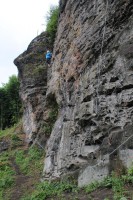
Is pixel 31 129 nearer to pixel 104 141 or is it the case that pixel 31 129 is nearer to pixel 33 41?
pixel 33 41

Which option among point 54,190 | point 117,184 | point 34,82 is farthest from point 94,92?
point 34,82

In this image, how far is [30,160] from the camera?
762 inches

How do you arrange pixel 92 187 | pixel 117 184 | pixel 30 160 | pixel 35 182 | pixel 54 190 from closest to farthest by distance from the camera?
1. pixel 117 184
2. pixel 92 187
3. pixel 54 190
4. pixel 35 182
5. pixel 30 160

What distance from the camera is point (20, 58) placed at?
87.9 feet

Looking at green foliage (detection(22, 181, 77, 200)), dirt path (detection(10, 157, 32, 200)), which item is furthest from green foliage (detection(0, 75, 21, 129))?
green foliage (detection(22, 181, 77, 200))

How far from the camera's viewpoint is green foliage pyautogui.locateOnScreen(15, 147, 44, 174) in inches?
701

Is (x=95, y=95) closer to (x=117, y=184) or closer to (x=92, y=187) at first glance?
(x=92, y=187)

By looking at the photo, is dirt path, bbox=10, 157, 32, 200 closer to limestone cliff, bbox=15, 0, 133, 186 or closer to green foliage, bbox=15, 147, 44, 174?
green foliage, bbox=15, 147, 44, 174

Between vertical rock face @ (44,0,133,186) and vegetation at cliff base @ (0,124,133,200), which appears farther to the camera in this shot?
vertical rock face @ (44,0,133,186)

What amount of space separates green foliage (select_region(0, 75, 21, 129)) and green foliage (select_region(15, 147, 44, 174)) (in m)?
15.4

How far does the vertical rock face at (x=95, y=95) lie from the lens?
10867mm

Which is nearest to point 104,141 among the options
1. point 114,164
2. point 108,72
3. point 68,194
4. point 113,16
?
point 114,164

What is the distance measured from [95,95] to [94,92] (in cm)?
17

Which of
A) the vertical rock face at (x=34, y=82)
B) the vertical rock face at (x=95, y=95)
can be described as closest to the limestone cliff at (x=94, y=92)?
the vertical rock face at (x=95, y=95)
